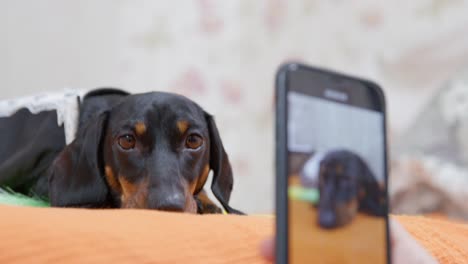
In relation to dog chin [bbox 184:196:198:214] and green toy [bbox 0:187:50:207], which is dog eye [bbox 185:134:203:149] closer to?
dog chin [bbox 184:196:198:214]

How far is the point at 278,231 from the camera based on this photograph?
53 cm

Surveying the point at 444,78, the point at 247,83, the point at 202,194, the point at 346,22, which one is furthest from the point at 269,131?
the point at 202,194

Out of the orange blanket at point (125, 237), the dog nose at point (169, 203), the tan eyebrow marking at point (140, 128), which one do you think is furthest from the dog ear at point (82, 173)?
the orange blanket at point (125, 237)

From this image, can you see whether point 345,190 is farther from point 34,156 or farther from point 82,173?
point 34,156

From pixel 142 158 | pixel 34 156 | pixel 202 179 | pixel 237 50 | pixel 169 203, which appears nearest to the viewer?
pixel 169 203

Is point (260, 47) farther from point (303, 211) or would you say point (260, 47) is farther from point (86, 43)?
point (303, 211)

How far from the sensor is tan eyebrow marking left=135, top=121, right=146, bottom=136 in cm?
123

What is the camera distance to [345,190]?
0.59 m

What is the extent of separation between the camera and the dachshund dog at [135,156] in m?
1.21

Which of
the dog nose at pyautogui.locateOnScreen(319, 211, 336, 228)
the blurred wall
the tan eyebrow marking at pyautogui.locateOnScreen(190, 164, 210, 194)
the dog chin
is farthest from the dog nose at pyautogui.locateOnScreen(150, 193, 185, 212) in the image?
the blurred wall

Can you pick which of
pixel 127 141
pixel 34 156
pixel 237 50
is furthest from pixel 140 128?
pixel 237 50

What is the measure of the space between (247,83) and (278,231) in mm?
2564

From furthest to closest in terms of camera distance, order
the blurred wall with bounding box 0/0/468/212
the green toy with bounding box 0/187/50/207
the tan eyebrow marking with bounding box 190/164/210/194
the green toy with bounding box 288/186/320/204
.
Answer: the blurred wall with bounding box 0/0/468/212 → the tan eyebrow marking with bounding box 190/164/210/194 → the green toy with bounding box 0/187/50/207 → the green toy with bounding box 288/186/320/204

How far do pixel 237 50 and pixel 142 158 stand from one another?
1867mm
